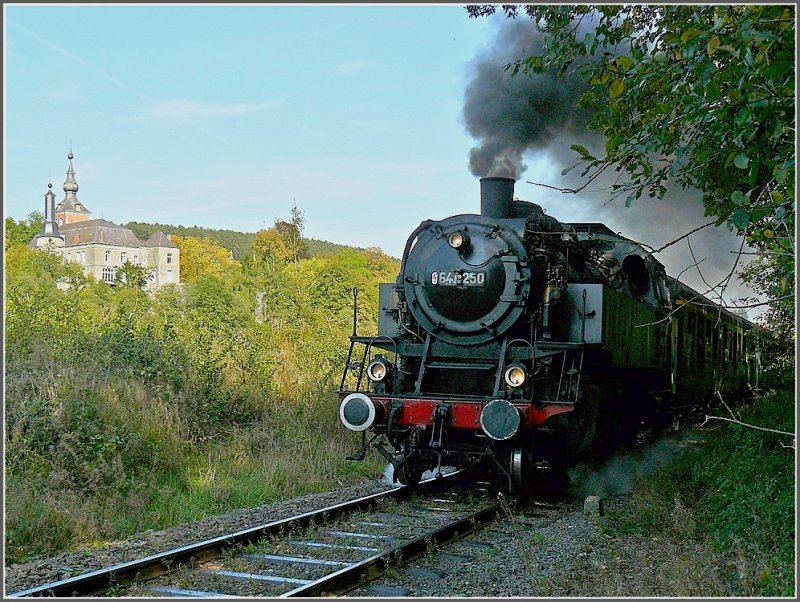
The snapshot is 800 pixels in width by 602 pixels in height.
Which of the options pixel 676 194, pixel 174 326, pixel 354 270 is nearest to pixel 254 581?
pixel 174 326

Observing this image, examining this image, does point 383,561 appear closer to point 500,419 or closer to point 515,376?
point 500,419

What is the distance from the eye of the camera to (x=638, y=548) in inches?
250

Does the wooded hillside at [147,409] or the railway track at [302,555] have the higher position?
the wooded hillside at [147,409]

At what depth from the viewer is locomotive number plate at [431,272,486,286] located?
8445mm

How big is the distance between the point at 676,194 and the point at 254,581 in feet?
42.8

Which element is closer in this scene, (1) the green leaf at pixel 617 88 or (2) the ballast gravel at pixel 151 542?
(1) the green leaf at pixel 617 88

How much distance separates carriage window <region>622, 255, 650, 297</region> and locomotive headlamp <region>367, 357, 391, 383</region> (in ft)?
11.7

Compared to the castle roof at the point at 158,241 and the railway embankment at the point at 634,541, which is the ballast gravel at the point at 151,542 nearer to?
the railway embankment at the point at 634,541

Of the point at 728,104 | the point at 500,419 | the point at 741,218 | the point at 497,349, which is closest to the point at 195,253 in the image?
the point at 497,349

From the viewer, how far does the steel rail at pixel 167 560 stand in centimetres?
491

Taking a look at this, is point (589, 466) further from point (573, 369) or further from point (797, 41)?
point (797, 41)

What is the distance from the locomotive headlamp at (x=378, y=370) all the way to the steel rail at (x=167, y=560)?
148 centimetres

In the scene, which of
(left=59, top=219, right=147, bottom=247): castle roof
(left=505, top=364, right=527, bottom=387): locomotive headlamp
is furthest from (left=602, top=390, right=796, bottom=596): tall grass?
(left=59, top=219, right=147, bottom=247): castle roof

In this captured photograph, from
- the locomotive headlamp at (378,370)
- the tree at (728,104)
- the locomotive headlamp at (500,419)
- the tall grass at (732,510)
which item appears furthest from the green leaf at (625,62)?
the locomotive headlamp at (378,370)
